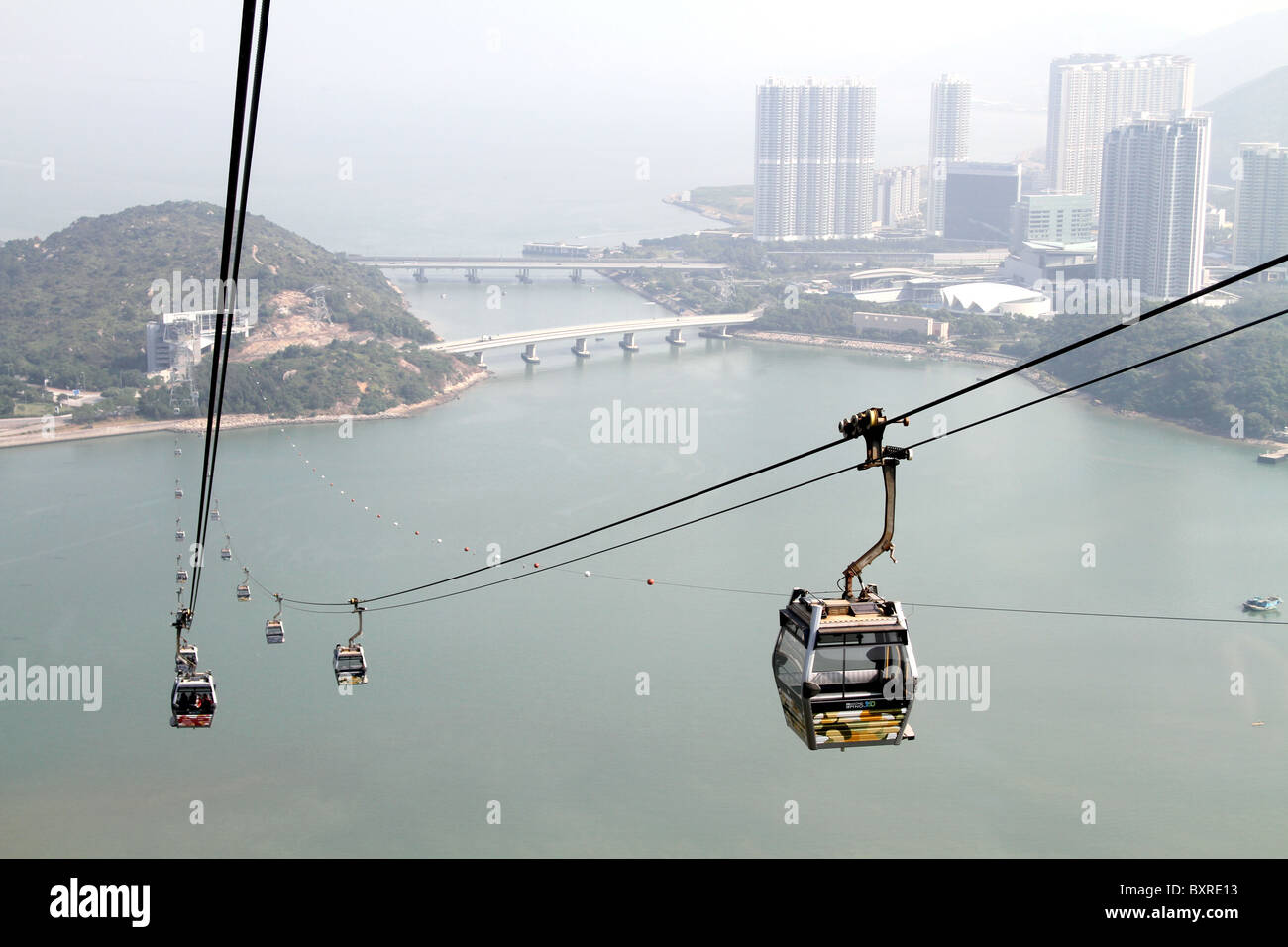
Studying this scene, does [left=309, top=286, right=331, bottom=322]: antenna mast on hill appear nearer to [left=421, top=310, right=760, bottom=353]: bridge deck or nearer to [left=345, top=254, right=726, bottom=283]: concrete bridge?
[left=421, top=310, right=760, bottom=353]: bridge deck

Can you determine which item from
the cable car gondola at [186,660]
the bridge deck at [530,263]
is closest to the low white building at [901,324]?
the bridge deck at [530,263]

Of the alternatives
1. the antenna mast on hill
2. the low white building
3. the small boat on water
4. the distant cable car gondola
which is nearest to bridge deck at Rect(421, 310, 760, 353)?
the antenna mast on hill

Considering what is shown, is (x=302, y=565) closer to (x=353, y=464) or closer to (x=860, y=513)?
(x=353, y=464)

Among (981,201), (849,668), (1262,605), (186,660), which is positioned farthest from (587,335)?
(849,668)

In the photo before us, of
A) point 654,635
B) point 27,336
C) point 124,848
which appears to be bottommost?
point 124,848

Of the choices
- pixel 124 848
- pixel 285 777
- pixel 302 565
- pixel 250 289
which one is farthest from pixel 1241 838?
pixel 250 289
